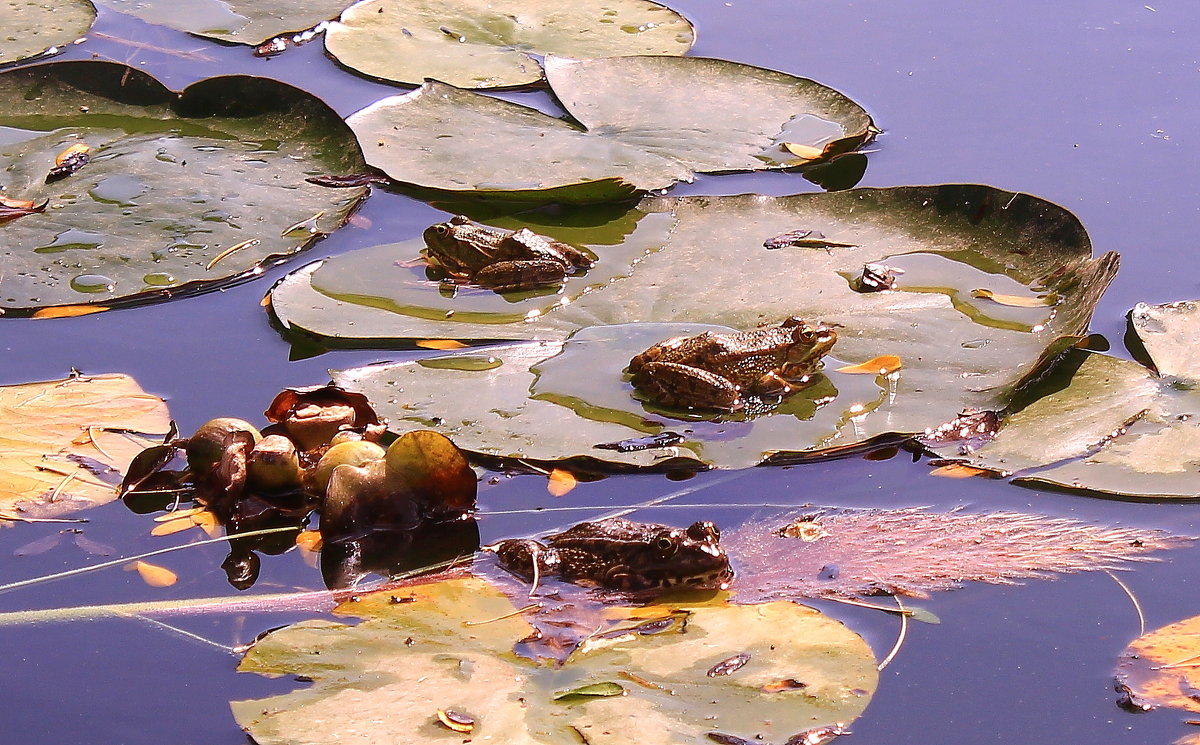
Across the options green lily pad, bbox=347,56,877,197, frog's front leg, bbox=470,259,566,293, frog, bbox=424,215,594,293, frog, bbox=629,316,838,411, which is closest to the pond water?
green lily pad, bbox=347,56,877,197

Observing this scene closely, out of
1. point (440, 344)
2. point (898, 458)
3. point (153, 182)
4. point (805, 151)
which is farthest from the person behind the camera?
point (805, 151)

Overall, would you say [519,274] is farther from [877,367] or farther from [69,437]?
[69,437]

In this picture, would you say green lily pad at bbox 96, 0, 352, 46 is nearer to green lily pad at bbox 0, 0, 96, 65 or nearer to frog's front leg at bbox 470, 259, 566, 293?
green lily pad at bbox 0, 0, 96, 65

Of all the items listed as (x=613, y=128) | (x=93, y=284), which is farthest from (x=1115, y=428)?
(x=93, y=284)

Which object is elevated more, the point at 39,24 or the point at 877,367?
the point at 877,367

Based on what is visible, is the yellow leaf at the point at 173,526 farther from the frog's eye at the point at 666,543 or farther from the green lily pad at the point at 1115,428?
the green lily pad at the point at 1115,428

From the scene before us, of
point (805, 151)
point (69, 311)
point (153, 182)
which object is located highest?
point (805, 151)

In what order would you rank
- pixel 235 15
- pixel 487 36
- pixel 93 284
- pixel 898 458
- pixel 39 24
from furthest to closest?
pixel 235 15, pixel 39 24, pixel 487 36, pixel 93 284, pixel 898 458
